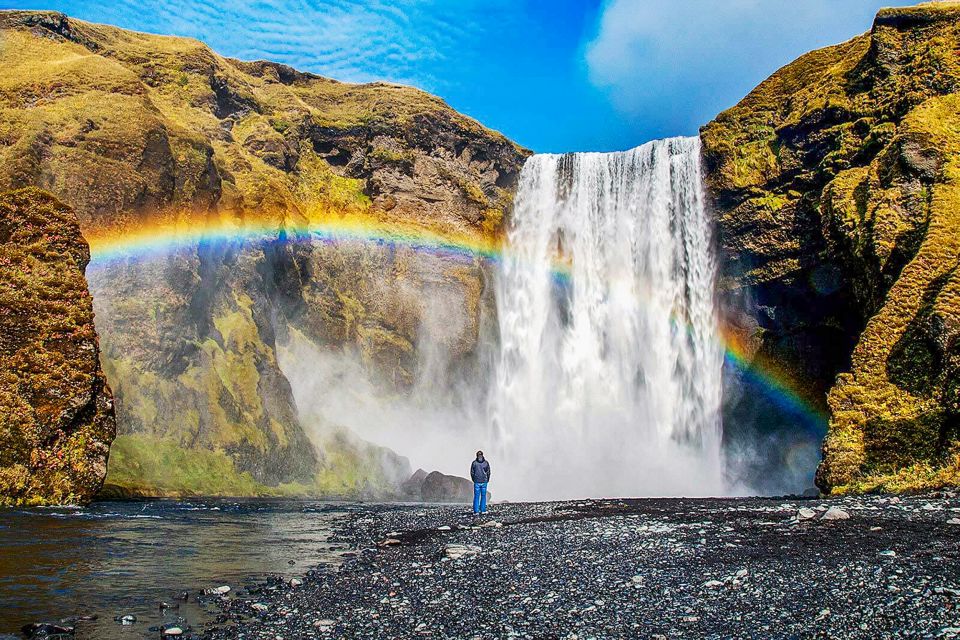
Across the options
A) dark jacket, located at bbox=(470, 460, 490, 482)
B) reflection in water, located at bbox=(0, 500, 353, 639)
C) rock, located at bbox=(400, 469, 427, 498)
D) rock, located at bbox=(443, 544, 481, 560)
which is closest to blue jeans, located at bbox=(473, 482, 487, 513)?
dark jacket, located at bbox=(470, 460, 490, 482)

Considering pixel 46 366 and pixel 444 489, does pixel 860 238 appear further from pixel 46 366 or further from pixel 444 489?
pixel 46 366

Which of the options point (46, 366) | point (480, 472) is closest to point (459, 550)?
point (480, 472)

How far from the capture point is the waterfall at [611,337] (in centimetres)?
5125

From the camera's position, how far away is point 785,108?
50969 millimetres

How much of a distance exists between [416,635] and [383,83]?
265 ft

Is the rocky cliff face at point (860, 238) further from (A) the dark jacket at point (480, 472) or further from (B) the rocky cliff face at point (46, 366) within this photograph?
(B) the rocky cliff face at point (46, 366)

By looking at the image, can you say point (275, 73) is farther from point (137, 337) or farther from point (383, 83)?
point (137, 337)

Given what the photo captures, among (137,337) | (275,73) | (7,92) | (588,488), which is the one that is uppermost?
(275,73)

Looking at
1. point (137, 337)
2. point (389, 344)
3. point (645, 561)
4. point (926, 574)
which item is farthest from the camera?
point (389, 344)

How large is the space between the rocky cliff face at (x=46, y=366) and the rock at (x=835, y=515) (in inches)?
1035

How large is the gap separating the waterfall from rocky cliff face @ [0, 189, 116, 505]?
29.1 m

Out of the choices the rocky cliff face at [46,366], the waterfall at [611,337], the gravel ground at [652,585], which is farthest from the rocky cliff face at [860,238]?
the rocky cliff face at [46,366]

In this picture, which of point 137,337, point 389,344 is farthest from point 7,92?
point 389,344

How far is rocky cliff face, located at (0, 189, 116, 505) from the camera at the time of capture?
86.1ft
